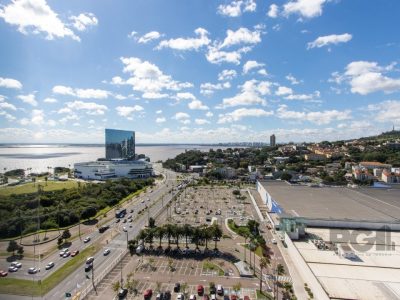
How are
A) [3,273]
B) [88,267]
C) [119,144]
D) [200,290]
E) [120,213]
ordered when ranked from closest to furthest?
[3,273], [200,290], [88,267], [120,213], [119,144]

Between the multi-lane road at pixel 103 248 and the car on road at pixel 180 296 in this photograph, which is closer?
the car on road at pixel 180 296

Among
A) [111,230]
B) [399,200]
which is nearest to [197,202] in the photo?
[111,230]

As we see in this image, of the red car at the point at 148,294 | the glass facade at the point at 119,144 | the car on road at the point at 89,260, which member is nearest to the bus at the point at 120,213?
the car on road at the point at 89,260

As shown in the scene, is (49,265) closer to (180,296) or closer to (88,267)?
(88,267)

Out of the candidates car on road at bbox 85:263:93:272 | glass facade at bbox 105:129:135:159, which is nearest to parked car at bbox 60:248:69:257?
car on road at bbox 85:263:93:272

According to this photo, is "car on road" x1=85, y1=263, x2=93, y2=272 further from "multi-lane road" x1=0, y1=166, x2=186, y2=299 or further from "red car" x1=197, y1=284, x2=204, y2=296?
"red car" x1=197, y1=284, x2=204, y2=296

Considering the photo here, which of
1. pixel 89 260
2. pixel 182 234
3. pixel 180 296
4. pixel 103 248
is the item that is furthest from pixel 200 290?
pixel 103 248

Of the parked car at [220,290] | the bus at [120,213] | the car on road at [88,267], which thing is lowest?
the parked car at [220,290]

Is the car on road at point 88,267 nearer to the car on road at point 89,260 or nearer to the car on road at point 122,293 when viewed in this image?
the car on road at point 89,260
